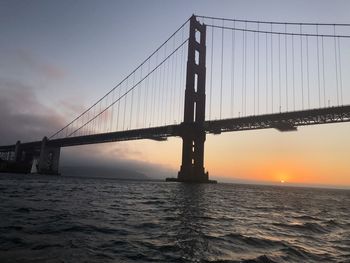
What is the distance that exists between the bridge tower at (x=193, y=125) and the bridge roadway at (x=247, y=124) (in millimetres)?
1845

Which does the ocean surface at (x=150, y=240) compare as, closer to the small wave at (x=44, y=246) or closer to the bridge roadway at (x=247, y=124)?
the small wave at (x=44, y=246)

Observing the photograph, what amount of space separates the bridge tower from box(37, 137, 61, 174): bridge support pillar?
5923 centimetres

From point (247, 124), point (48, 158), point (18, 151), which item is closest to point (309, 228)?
point (247, 124)

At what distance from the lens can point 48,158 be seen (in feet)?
414

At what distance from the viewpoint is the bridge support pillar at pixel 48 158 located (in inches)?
4820

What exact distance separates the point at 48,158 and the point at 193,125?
67.0 m

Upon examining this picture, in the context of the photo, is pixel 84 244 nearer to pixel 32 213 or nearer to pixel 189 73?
pixel 32 213

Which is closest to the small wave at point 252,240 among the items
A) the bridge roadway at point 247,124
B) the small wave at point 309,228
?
the small wave at point 309,228

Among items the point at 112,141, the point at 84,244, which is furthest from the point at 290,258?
the point at 112,141

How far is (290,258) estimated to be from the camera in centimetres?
883

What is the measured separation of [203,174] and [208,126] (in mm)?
11053

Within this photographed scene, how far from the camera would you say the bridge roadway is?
69625mm

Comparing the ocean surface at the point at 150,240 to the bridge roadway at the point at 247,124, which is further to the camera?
the bridge roadway at the point at 247,124

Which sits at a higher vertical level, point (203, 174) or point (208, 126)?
point (208, 126)
